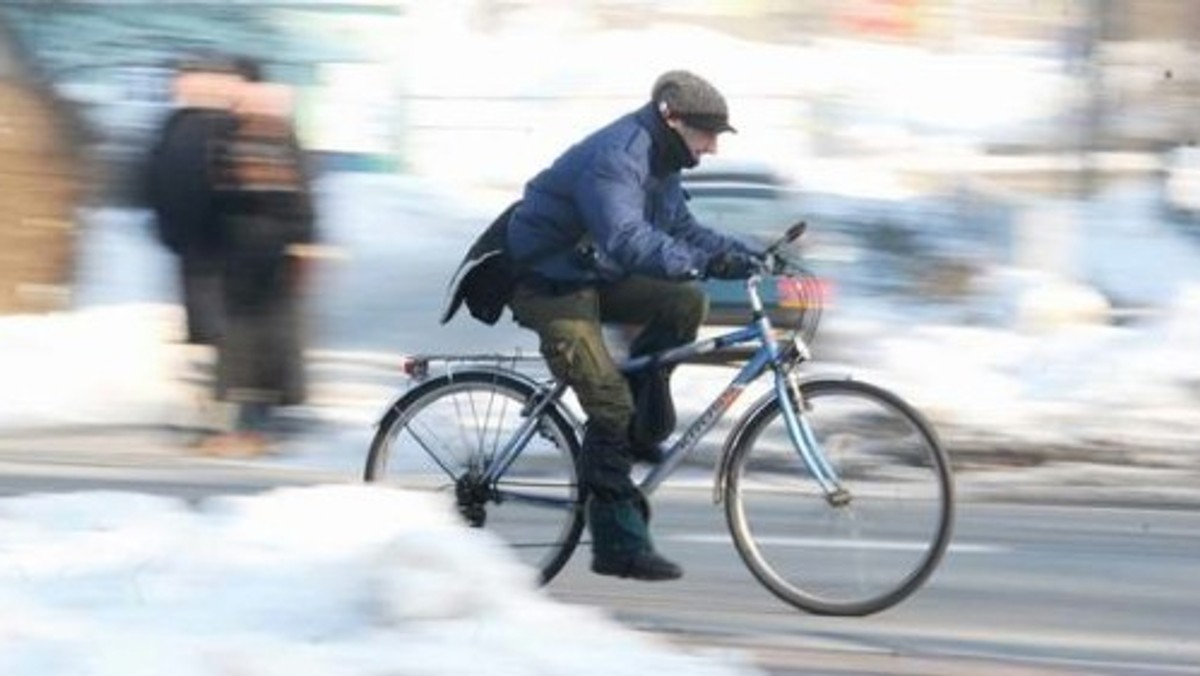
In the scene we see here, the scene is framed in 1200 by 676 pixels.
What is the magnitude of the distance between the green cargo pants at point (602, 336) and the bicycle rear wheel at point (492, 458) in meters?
0.17

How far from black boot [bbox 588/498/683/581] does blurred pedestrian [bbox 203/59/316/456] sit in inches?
170

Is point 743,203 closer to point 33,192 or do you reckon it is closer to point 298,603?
point 33,192

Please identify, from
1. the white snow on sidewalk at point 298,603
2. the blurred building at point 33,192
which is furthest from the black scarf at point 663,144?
the blurred building at point 33,192

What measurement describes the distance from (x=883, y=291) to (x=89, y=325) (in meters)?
4.56

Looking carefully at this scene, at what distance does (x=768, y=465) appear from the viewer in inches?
282

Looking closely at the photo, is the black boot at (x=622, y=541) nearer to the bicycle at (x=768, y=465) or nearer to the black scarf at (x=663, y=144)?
the bicycle at (x=768, y=465)

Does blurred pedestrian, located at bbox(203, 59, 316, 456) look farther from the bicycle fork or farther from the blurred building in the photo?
the bicycle fork

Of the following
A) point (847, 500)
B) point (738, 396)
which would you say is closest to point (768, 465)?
point (847, 500)

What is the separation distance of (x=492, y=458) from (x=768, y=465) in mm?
864

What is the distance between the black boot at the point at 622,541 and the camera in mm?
7293

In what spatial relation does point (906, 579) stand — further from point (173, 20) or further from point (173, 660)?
point (173, 20)

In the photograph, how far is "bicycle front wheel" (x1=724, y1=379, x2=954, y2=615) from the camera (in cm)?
709

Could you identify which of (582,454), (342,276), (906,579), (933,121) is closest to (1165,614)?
(906,579)

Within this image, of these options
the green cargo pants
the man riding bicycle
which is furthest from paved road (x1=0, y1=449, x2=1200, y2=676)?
the green cargo pants
